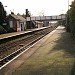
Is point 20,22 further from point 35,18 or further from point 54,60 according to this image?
point 54,60

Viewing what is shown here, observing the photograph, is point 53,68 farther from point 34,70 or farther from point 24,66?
point 24,66

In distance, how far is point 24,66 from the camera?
12781mm

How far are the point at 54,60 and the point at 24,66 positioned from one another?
2.19 meters

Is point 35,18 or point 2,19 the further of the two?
point 35,18

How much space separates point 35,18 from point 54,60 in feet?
312

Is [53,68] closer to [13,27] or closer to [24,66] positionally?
[24,66]

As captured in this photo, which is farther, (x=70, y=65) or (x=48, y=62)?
(x=48, y=62)

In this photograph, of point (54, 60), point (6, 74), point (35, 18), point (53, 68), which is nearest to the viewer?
point (6, 74)

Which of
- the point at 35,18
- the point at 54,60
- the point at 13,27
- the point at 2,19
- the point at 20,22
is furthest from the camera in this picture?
the point at 35,18

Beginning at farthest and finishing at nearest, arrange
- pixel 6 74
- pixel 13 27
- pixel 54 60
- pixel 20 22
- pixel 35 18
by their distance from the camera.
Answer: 1. pixel 35 18
2. pixel 20 22
3. pixel 13 27
4. pixel 54 60
5. pixel 6 74

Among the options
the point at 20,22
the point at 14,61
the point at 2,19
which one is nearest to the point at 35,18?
the point at 20,22

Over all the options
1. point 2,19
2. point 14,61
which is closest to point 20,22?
point 2,19

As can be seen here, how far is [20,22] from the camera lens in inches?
2906

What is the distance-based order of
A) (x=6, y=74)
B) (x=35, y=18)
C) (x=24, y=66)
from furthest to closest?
(x=35, y=18) < (x=24, y=66) < (x=6, y=74)
